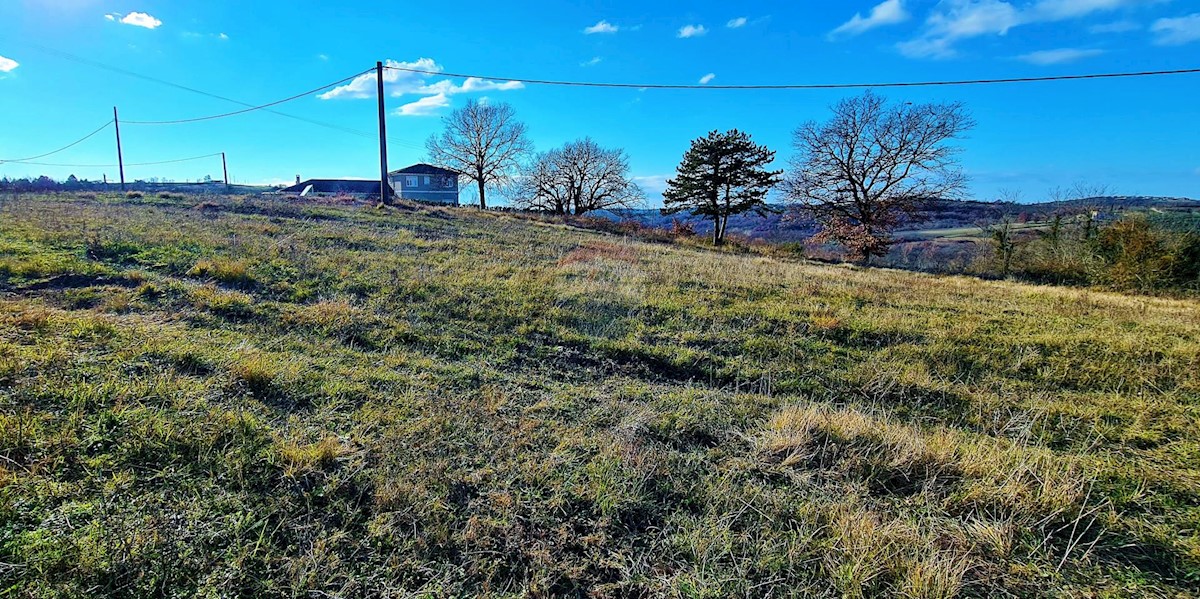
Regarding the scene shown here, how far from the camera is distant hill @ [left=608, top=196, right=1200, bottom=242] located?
21.8m

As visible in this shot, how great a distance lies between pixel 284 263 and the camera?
8391 mm

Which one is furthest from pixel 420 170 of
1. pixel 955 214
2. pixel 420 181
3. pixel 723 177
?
pixel 955 214

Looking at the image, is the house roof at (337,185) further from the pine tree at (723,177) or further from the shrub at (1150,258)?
the shrub at (1150,258)

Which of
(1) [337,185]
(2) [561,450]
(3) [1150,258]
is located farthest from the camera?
(1) [337,185]

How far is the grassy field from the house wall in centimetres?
4662

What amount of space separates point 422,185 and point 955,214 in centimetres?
5071

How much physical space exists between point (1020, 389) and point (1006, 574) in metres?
3.70

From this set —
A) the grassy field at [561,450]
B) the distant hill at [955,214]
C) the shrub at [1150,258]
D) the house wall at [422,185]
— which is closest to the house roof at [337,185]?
the house wall at [422,185]

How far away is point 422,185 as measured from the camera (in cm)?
5097

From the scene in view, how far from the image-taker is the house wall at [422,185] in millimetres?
50594

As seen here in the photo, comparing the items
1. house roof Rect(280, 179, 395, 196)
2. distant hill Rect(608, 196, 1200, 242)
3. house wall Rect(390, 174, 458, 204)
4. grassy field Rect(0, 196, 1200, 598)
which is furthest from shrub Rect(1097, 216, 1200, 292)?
house roof Rect(280, 179, 395, 196)

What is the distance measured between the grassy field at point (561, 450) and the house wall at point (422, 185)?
46.6m

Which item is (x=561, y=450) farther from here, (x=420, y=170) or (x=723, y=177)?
(x=420, y=170)

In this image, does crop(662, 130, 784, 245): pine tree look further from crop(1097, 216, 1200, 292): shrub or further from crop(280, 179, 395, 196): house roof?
crop(280, 179, 395, 196): house roof
